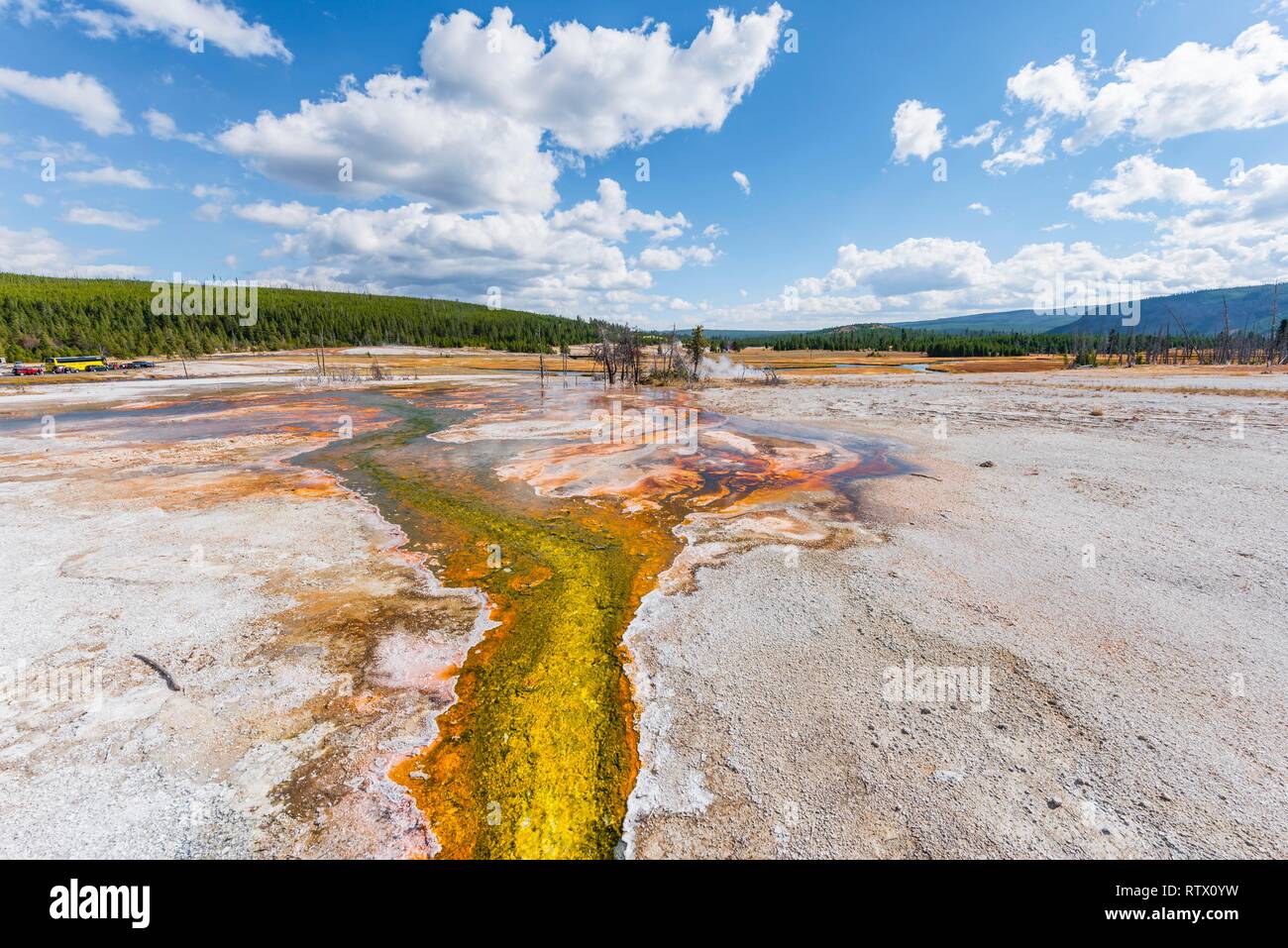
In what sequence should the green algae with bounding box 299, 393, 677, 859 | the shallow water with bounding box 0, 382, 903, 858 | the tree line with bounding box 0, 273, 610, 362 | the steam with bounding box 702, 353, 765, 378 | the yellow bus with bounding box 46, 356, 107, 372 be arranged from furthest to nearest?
the tree line with bounding box 0, 273, 610, 362
the steam with bounding box 702, 353, 765, 378
the yellow bus with bounding box 46, 356, 107, 372
the shallow water with bounding box 0, 382, 903, 858
the green algae with bounding box 299, 393, 677, 859

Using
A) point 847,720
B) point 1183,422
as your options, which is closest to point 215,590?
point 847,720

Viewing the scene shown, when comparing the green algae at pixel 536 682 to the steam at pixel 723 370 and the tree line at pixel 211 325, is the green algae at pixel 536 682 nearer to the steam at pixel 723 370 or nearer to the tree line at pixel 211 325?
the steam at pixel 723 370

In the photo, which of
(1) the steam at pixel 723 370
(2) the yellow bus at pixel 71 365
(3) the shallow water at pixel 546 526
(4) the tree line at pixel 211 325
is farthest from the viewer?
(4) the tree line at pixel 211 325

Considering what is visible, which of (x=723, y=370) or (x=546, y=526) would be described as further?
(x=723, y=370)

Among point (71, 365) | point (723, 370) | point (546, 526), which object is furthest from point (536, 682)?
point (71, 365)

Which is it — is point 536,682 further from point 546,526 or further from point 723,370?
point 723,370

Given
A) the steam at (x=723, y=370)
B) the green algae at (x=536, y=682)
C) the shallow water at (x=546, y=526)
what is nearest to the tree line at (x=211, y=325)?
the steam at (x=723, y=370)

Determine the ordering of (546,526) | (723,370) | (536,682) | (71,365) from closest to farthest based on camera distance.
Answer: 1. (536,682)
2. (546,526)
3. (71,365)
4. (723,370)

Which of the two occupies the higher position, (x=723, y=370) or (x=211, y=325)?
(x=211, y=325)

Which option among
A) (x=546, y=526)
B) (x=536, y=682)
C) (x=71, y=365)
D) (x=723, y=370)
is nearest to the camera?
(x=536, y=682)

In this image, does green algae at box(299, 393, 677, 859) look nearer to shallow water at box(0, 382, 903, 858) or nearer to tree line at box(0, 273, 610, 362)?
shallow water at box(0, 382, 903, 858)

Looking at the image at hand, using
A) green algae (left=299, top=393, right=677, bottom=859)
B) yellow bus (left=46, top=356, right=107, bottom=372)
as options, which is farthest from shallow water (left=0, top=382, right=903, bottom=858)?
yellow bus (left=46, top=356, right=107, bottom=372)

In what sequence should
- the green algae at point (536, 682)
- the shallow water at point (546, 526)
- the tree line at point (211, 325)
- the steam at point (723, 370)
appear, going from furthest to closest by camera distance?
1. the tree line at point (211, 325)
2. the steam at point (723, 370)
3. the shallow water at point (546, 526)
4. the green algae at point (536, 682)
